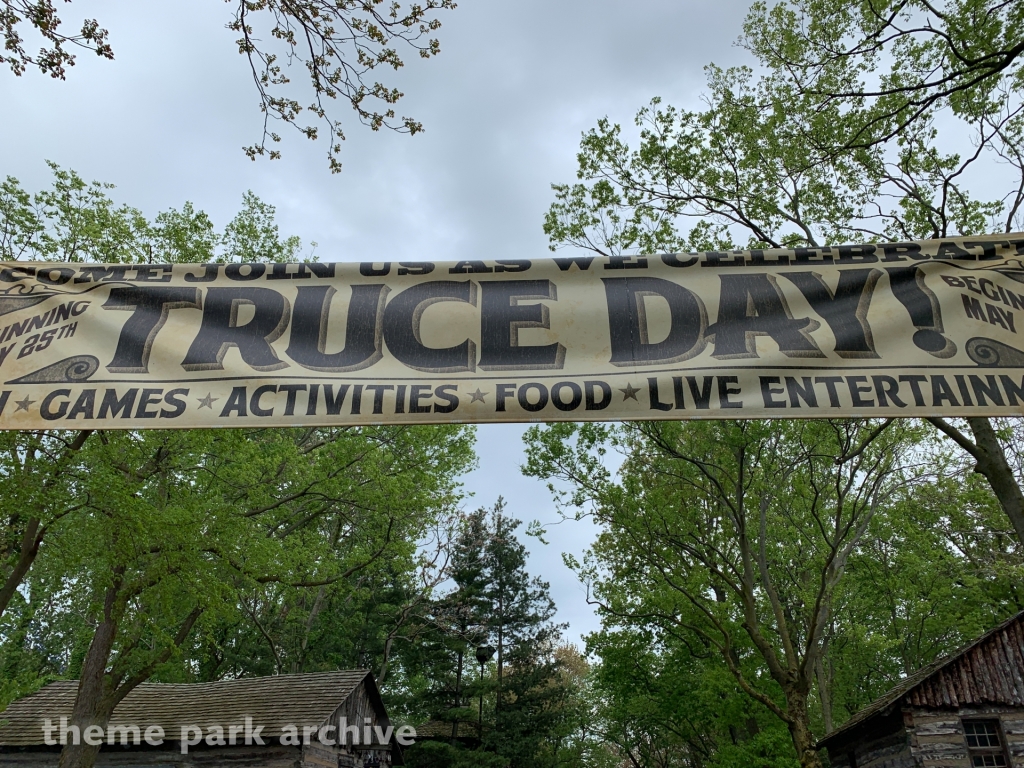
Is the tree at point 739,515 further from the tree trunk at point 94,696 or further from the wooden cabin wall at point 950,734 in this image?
the tree trunk at point 94,696

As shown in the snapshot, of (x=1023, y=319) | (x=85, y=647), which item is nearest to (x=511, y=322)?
(x=1023, y=319)

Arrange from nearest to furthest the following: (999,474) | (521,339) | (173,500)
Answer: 1. (521,339)
2. (999,474)
3. (173,500)

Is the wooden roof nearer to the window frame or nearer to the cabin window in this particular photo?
the window frame

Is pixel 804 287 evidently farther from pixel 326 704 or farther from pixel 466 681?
pixel 466 681

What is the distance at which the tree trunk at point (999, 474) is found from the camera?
368 inches

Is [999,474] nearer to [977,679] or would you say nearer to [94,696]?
[977,679]

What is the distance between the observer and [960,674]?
14.9 meters

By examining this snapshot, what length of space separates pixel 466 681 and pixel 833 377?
109 feet

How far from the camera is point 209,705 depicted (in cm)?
1892

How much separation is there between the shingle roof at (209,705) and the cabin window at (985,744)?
14.9 meters

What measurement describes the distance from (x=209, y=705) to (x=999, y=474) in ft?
64.1

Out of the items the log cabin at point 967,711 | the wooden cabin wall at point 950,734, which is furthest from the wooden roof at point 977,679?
the wooden cabin wall at point 950,734

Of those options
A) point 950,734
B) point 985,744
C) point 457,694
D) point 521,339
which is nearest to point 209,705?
point 457,694

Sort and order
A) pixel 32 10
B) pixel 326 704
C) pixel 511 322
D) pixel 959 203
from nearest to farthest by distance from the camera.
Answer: pixel 511 322
pixel 32 10
pixel 959 203
pixel 326 704
